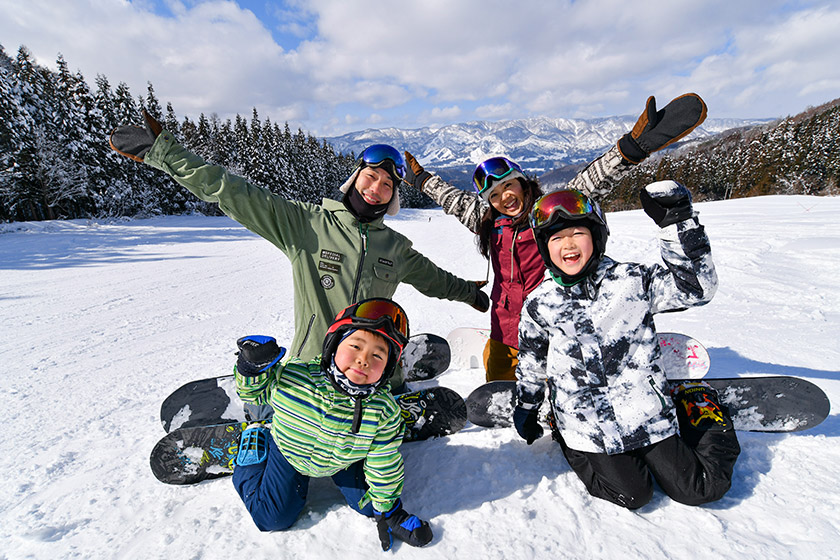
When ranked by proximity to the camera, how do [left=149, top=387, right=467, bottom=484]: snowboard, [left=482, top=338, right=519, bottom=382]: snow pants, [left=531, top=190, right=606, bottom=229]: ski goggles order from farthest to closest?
1. [left=482, top=338, right=519, bottom=382]: snow pants
2. [left=149, top=387, right=467, bottom=484]: snowboard
3. [left=531, top=190, right=606, bottom=229]: ski goggles

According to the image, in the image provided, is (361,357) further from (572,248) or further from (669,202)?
(669,202)

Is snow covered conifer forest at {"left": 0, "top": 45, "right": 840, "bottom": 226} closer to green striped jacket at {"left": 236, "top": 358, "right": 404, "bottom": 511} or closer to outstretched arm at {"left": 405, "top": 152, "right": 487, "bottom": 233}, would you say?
outstretched arm at {"left": 405, "top": 152, "right": 487, "bottom": 233}

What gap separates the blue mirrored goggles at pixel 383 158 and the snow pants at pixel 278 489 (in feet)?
6.34

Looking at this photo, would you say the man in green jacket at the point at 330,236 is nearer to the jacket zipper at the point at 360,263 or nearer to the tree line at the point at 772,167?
the jacket zipper at the point at 360,263

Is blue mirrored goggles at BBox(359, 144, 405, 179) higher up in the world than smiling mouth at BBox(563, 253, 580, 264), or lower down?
higher up

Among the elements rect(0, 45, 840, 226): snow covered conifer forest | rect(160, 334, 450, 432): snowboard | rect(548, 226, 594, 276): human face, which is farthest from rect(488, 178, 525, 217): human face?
rect(0, 45, 840, 226): snow covered conifer forest

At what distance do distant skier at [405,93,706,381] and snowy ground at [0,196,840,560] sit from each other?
0.64 metres

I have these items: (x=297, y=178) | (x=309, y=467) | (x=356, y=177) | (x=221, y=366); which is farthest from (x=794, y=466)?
(x=297, y=178)

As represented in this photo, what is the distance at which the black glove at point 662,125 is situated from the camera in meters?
2.46

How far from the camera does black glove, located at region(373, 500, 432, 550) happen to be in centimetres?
191

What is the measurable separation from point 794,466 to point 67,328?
7.40 m

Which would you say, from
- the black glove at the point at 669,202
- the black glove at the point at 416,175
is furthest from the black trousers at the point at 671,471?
the black glove at the point at 416,175

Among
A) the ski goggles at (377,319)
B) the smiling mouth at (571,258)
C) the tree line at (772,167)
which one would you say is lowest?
the ski goggles at (377,319)

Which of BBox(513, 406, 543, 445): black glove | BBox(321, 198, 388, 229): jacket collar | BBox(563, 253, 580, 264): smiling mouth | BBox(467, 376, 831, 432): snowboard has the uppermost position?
BBox(321, 198, 388, 229): jacket collar
